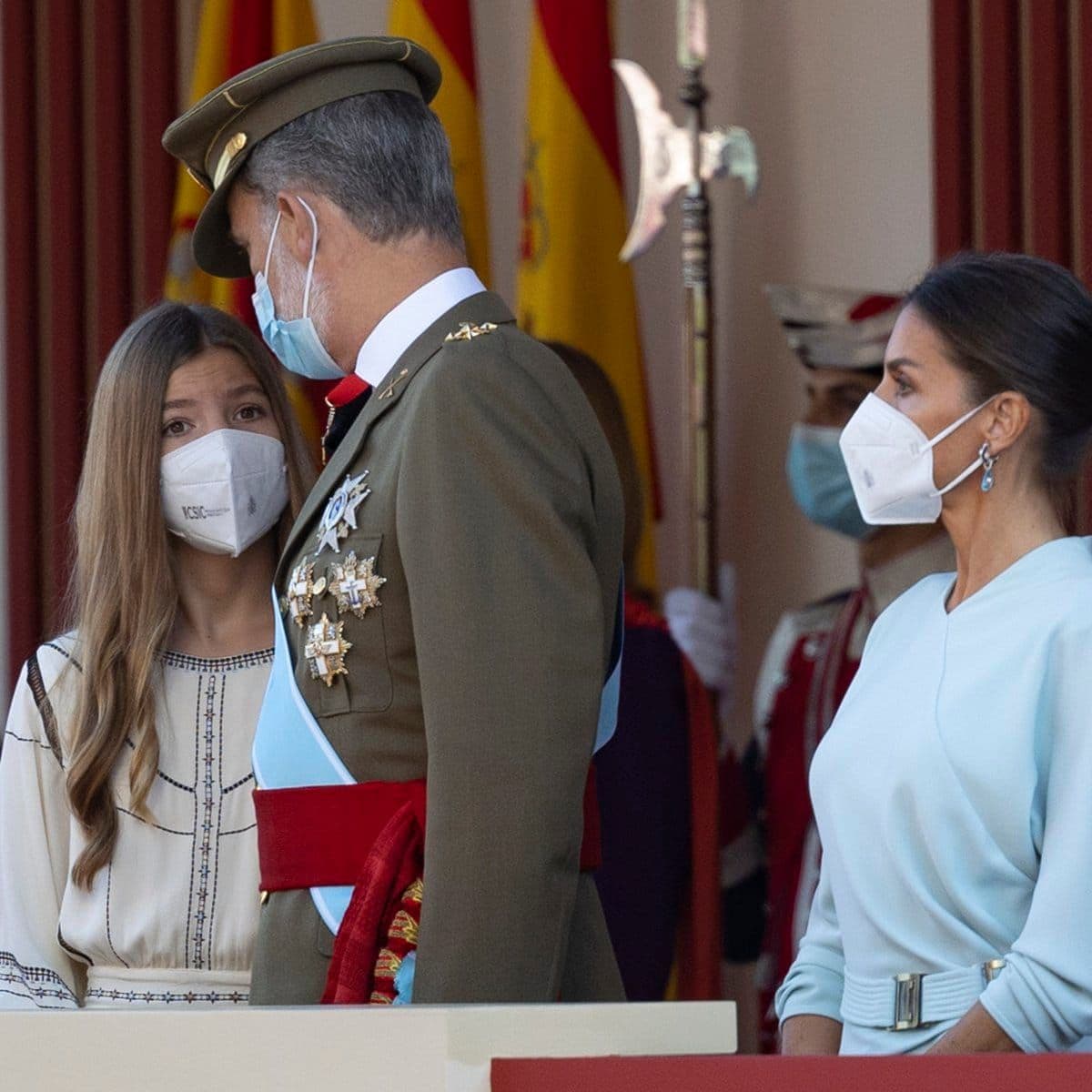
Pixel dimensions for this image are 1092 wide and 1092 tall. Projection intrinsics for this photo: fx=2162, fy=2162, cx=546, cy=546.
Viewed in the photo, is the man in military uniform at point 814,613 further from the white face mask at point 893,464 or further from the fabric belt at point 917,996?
the fabric belt at point 917,996

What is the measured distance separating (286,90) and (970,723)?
0.93 metres

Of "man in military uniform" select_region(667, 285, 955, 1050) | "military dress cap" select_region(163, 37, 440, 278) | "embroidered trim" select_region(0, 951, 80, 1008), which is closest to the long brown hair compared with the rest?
"embroidered trim" select_region(0, 951, 80, 1008)

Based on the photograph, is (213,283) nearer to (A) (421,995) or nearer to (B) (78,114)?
(B) (78,114)

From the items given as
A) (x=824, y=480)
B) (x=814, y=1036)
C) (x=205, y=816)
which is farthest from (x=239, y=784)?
(x=824, y=480)

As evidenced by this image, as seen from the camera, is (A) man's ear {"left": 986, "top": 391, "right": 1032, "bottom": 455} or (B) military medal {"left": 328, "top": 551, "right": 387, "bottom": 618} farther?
(A) man's ear {"left": 986, "top": 391, "right": 1032, "bottom": 455}

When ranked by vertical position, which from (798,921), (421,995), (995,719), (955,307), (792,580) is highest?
(955,307)

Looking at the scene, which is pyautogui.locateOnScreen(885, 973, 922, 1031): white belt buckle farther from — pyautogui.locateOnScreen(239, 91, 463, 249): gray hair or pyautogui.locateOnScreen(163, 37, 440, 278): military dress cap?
pyautogui.locateOnScreen(163, 37, 440, 278): military dress cap

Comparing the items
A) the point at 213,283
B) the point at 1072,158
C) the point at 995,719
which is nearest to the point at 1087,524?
the point at 1072,158

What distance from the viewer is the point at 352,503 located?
6.72 ft

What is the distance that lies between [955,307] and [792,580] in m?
2.58

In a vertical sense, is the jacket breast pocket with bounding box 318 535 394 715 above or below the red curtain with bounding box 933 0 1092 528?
below

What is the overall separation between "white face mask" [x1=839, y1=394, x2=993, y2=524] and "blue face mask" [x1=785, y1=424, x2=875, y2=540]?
151 centimetres

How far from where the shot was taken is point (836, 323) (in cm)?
384

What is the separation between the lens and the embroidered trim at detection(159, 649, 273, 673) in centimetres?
244
